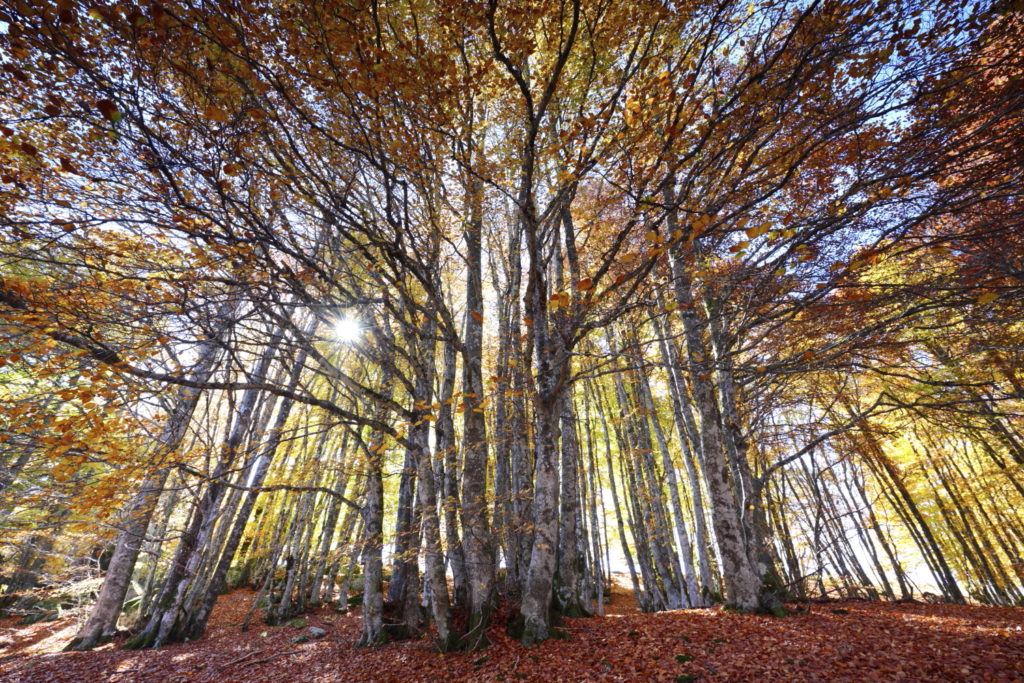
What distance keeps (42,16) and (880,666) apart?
9355mm

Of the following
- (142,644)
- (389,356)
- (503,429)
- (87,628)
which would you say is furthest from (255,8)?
(87,628)

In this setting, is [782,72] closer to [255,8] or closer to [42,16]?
→ [255,8]

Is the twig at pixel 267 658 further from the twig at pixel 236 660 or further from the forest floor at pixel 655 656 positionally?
the twig at pixel 236 660

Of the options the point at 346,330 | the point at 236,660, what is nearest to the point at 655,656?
the point at 346,330

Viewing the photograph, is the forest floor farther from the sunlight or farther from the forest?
the sunlight

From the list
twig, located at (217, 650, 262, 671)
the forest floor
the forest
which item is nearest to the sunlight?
the forest

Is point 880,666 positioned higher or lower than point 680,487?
lower

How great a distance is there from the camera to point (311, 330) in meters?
10.5

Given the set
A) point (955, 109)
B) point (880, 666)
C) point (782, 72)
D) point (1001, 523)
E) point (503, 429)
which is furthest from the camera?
point (1001, 523)

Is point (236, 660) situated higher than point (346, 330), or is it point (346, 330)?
point (346, 330)

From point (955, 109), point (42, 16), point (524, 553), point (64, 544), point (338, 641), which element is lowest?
point (338, 641)

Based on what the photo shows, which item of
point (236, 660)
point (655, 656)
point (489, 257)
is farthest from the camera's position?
point (489, 257)

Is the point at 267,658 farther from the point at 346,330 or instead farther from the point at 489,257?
the point at 489,257

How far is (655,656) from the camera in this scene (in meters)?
4.20
